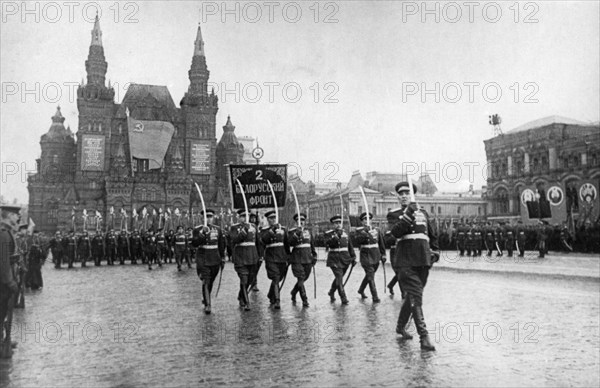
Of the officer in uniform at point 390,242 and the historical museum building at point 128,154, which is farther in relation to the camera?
the historical museum building at point 128,154

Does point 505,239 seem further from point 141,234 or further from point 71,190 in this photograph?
point 71,190

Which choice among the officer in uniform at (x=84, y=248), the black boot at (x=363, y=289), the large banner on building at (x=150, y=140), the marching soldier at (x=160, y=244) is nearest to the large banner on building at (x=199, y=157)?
the large banner on building at (x=150, y=140)

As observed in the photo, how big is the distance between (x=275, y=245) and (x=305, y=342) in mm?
3825

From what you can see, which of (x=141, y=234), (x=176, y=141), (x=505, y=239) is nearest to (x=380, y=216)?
(x=505, y=239)

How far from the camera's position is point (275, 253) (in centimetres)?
1084

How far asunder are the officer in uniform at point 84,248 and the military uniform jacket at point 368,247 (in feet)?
60.1

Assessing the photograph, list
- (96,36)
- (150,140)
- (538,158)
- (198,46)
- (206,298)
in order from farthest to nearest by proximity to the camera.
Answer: (198,46) → (96,36) → (150,140) → (538,158) → (206,298)

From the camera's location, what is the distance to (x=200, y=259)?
1031 centimetres

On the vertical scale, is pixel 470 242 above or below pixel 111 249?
below

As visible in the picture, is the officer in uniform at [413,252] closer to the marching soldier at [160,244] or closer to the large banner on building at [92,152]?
the marching soldier at [160,244]

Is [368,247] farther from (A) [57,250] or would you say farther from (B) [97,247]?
(B) [97,247]

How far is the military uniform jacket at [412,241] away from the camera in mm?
6855

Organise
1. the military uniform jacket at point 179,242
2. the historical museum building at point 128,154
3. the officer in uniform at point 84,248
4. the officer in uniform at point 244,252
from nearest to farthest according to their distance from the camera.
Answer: the officer in uniform at point 244,252 → the military uniform jacket at point 179,242 → the officer in uniform at point 84,248 → the historical museum building at point 128,154

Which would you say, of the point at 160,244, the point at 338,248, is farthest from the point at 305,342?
the point at 160,244
